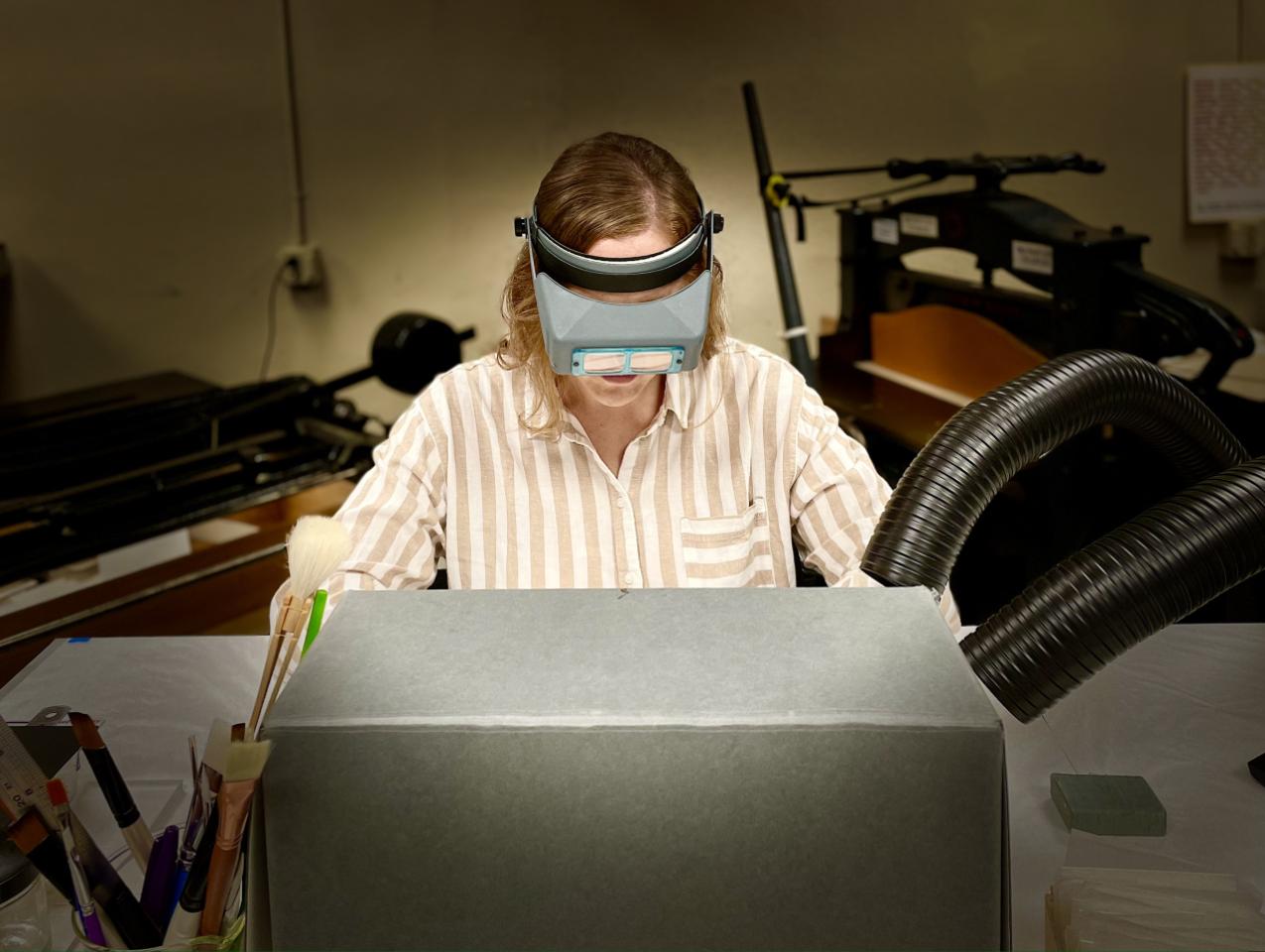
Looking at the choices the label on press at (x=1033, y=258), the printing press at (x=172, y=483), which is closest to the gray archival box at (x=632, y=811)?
the printing press at (x=172, y=483)

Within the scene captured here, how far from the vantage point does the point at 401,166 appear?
339 centimetres

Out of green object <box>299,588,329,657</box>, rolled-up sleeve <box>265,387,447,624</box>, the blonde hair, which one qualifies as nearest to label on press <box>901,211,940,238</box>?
the blonde hair

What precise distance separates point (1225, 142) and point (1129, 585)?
9.74 ft

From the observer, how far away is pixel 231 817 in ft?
1.90

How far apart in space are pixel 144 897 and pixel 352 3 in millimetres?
3139

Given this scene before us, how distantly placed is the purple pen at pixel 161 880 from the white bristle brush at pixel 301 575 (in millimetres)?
84

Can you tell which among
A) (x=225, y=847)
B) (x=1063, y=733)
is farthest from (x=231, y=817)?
(x=1063, y=733)

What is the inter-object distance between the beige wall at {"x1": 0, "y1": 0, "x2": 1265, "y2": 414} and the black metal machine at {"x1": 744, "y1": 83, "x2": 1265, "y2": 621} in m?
0.63

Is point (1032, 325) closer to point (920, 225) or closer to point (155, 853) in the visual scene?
point (920, 225)

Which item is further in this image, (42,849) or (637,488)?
(637,488)

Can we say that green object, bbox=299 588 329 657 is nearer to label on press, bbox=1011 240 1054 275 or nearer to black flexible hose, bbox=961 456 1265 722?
black flexible hose, bbox=961 456 1265 722

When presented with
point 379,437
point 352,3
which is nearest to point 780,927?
point 379,437

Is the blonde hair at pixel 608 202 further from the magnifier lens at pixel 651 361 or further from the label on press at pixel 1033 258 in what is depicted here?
the label on press at pixel 1033 258

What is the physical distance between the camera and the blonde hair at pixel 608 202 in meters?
1.05
